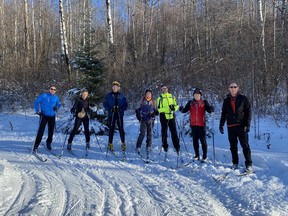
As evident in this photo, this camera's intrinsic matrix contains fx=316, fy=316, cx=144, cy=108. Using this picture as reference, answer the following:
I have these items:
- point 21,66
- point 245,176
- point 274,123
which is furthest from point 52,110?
point 21,66

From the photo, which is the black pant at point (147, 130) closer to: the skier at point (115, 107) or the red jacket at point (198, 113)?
the skier at point (115, 107)

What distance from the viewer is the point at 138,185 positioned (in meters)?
6.16

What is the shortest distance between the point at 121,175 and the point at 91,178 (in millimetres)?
660

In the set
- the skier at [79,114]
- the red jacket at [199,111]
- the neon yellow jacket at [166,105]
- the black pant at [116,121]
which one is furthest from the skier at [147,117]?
the skier at [79,114]

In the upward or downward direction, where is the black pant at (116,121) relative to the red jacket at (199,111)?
downward

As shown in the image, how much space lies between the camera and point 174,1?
39.1 m

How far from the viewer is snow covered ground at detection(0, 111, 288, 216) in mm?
4949

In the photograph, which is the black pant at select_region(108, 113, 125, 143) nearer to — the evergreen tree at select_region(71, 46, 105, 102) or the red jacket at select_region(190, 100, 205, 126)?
the red jacket at select_region(190, 100, 205, 126)

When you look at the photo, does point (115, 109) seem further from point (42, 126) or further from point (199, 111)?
point (199, 111)

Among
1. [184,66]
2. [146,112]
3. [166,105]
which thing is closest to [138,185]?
[146,112]

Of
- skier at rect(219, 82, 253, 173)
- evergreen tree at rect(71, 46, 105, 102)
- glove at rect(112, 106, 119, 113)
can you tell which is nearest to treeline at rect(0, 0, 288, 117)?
evergreen tree at rect(71, 46, 105, 102)

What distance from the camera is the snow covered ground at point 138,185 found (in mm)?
4949

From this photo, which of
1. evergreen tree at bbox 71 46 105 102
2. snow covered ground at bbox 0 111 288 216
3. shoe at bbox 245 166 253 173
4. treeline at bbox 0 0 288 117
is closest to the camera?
snow covered ground at bbox 0 111 288 216

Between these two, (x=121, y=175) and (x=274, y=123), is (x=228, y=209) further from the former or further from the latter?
(x=274, y=123)
